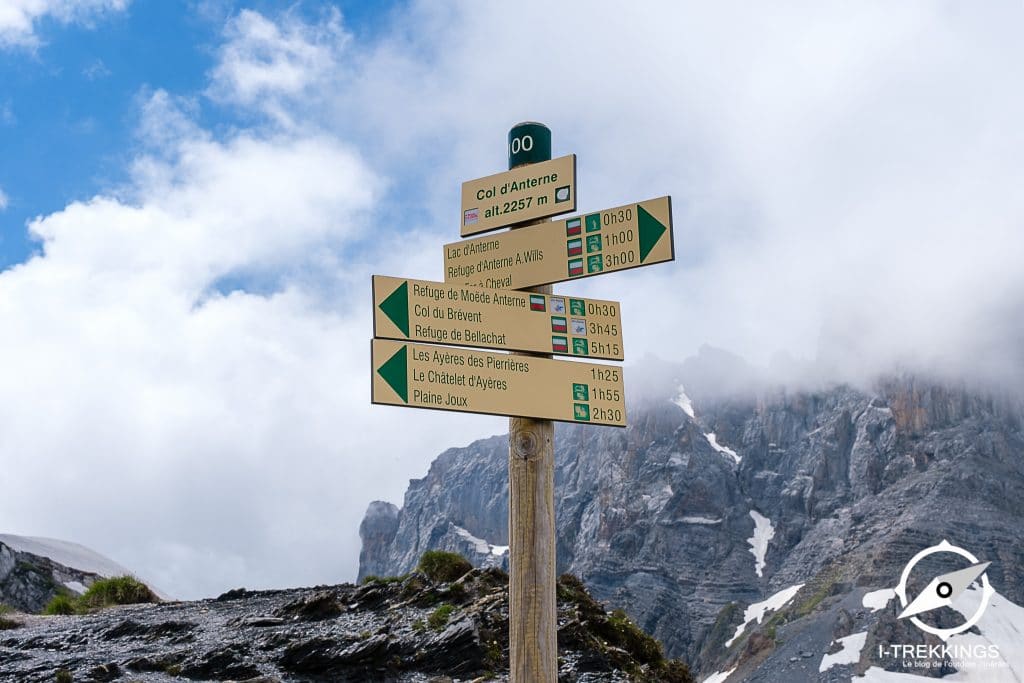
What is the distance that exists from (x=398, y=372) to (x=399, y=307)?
1.65 feet

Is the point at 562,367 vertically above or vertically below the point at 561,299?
below

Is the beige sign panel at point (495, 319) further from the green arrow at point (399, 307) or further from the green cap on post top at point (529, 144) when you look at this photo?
the green cap on post top at point (529, 144)

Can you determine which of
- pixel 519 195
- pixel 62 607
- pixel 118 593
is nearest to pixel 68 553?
pixel 118 593

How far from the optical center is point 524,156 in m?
7.78

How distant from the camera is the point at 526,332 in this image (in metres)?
7.18

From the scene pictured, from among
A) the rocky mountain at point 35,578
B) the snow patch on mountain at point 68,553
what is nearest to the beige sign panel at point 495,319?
the rocky mountain at point 35,578

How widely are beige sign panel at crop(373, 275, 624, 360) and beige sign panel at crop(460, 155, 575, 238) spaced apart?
72 cm

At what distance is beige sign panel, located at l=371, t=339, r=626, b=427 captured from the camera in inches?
261

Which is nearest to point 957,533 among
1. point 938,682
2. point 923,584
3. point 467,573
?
point 923,584

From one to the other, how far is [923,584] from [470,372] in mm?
193960

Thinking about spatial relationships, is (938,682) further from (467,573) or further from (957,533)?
(467,573)

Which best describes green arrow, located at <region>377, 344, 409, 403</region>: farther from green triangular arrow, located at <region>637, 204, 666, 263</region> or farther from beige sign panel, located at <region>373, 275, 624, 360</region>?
green triangular arrow, located at <region>637, 204, 666, 263</region>

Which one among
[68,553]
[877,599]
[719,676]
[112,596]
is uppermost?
[68,553]

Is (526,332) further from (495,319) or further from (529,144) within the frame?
(529,144)
